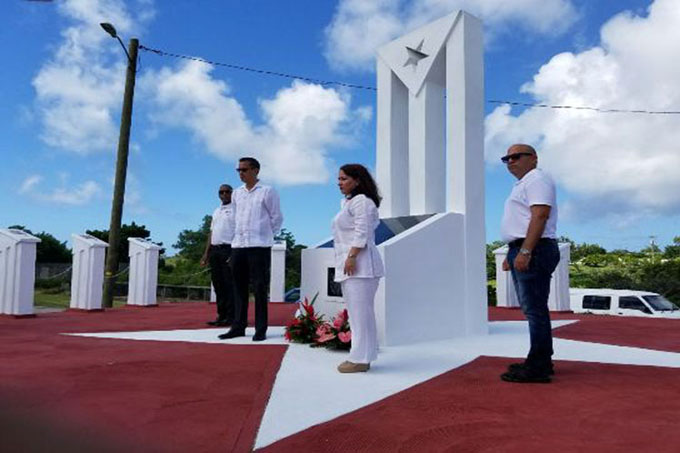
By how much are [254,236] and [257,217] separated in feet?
0.56

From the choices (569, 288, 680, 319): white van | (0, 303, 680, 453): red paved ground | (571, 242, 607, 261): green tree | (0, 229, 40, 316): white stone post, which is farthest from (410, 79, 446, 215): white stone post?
(571, 242, 607, 261): green tree

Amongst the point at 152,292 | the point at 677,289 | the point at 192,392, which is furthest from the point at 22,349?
the point at 677,289

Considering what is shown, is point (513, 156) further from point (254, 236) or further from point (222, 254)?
point (222, 254)

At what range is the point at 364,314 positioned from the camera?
3.47 metres

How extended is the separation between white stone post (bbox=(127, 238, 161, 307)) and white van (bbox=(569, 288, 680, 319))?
10203 mm

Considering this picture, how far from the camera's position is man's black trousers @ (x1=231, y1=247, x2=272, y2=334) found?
4816mm

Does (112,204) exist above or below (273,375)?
above

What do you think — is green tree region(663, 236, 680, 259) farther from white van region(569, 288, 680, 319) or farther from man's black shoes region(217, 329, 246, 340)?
man's black shoes region(217, 329, 246, 340)

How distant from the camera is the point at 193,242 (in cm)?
3058

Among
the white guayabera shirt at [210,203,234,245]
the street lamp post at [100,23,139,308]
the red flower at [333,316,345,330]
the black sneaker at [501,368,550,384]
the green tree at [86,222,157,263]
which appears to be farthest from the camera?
the green tree at [86,222,157,263]

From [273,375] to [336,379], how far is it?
39 cm

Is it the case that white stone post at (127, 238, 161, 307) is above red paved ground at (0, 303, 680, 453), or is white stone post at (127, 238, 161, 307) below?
above

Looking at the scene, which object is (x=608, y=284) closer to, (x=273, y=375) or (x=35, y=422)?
(x=273, y=375)

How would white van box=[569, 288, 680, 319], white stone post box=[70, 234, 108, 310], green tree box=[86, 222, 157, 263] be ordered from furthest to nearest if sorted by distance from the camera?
green tree box=[86, 222, 157, 263] < white van box=[569, 288, 680, 319] < white stone post box=[70, 234, 108, 310]
